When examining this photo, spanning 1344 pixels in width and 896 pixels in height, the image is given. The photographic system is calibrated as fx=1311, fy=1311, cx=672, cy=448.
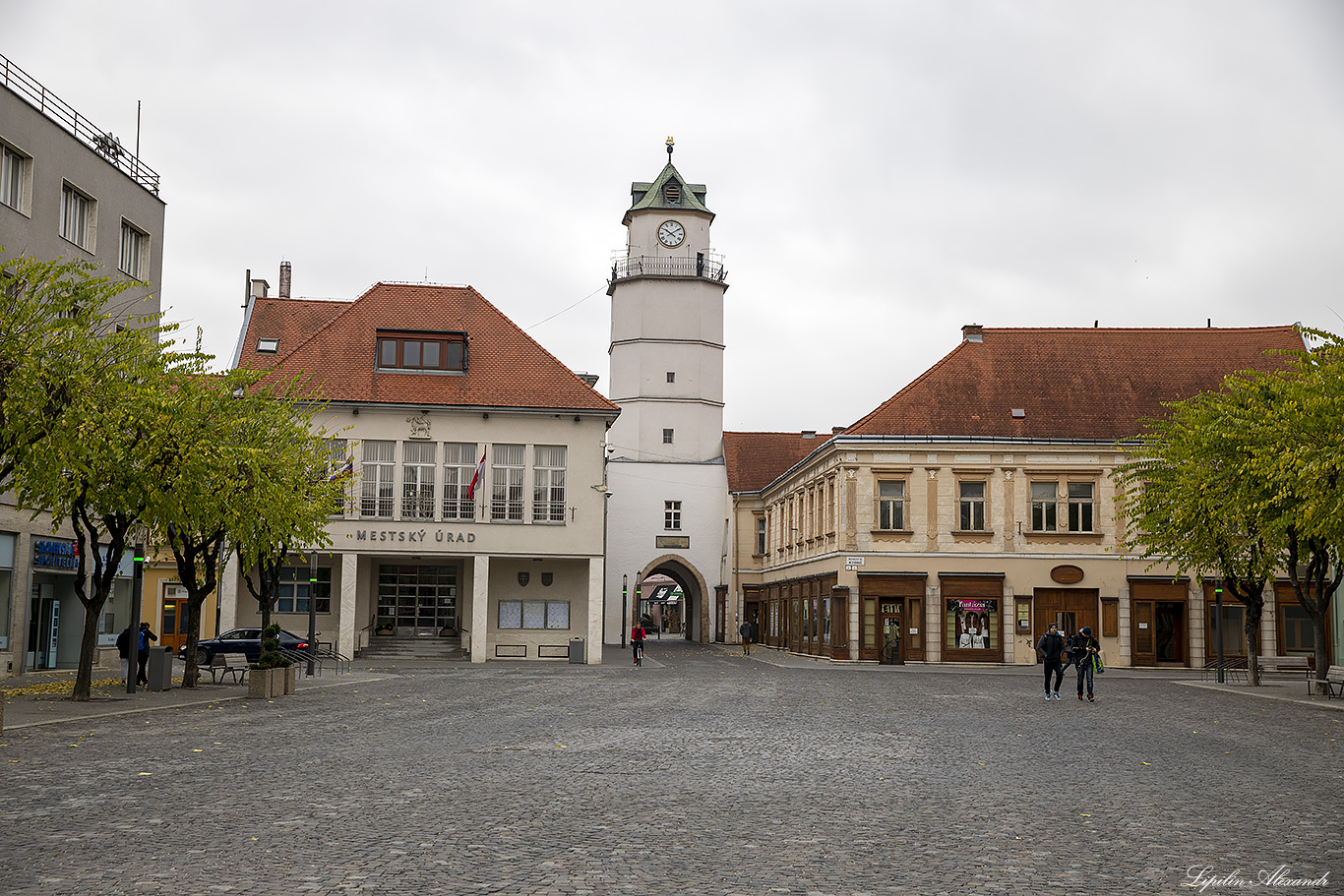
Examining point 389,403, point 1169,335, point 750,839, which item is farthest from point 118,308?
point 1169,335

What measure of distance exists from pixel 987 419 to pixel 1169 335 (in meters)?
9.98

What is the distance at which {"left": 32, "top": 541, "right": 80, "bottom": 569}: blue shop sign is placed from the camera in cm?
3397

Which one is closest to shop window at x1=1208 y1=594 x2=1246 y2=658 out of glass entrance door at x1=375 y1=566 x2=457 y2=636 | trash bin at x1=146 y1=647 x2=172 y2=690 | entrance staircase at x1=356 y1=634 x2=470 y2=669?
entrance staircase at x1=356 y1=634 x2=470 y2=669

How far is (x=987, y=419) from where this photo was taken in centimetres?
4694

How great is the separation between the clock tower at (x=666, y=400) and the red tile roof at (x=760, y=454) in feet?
6.93

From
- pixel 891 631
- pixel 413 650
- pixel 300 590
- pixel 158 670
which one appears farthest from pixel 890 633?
pixel 158 670

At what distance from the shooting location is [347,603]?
146ft

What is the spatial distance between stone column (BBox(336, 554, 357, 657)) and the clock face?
100 ft

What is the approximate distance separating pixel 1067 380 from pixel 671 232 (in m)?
27.0

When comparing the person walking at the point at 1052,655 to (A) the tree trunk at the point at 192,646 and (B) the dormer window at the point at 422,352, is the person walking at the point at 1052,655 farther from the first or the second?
(B) the dormer window at the point at 422,352

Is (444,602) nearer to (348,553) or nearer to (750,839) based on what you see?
(348,553)

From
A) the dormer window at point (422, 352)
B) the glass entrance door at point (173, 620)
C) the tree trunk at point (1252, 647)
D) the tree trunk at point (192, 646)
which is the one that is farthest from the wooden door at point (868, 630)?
the glass entrance door at point (173, 620)

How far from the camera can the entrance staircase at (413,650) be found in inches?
1816

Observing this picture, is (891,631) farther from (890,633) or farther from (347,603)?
(347,603)
